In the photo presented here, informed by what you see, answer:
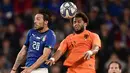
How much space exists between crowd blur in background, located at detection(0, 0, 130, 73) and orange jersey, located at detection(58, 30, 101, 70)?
197 inches

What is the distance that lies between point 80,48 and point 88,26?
6481mm

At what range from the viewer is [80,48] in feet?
43.7

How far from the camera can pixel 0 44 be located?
20328 millimetres

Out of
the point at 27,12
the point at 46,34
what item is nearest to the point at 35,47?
the point at 46,34

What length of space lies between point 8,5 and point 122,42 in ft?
14.0

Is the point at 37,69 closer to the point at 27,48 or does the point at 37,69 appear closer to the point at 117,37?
the point at 27,48

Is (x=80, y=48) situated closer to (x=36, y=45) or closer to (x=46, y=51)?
(x=46, y=51)

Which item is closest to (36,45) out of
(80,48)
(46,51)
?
(46,51)

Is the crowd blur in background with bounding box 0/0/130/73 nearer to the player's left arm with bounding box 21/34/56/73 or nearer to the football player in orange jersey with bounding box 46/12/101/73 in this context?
the football player in orange jersey with bounding box 46/12/101/73

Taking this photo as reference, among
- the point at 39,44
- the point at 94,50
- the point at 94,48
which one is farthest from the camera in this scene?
the point at 39,44

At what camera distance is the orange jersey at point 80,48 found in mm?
13250

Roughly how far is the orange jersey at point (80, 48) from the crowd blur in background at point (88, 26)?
16.4 ft

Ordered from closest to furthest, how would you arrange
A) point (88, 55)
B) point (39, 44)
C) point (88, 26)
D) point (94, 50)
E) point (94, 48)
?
point (88, 55) < point (94, 50) < point (94, 48) < point (39, 44) < point (88, 26)

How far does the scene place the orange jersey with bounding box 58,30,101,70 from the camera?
13.2m
